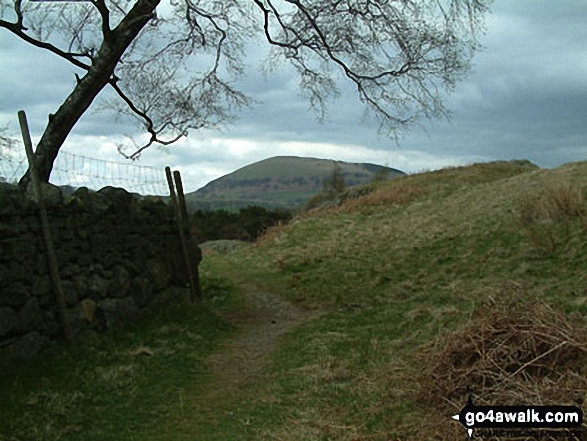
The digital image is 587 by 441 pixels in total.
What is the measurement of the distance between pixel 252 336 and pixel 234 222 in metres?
26.1

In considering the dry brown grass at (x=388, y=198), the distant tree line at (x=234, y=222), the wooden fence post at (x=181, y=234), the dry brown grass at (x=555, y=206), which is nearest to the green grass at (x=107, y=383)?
the wooden fence post at (x=181, y=234)

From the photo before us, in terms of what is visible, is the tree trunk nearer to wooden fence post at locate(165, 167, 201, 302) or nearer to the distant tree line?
wooden fence post at locate(165, 167, 201, 302)

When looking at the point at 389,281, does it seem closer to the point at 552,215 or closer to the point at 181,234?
the point at 552,215

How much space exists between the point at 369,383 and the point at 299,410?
2.62ft

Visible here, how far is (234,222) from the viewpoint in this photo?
35.9m

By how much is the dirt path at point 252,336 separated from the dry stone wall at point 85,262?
1.45 m

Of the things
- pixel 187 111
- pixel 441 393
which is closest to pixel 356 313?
pixel 441 393

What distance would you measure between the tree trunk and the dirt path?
4051mm

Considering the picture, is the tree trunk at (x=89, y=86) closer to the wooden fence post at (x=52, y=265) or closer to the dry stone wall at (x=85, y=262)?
the dry stone wall at (x=85, y=262)

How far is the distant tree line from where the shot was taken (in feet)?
110

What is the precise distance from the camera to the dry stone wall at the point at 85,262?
7266mm

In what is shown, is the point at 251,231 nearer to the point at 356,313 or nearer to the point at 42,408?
the point at 356,313

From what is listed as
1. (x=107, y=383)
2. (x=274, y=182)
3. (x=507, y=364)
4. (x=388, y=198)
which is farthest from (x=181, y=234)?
(x=274, y=182)

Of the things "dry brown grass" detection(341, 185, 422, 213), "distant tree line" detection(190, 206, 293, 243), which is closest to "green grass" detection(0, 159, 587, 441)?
"dry brown grass" detection(341, 185, 422, 213)
